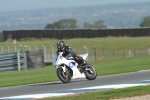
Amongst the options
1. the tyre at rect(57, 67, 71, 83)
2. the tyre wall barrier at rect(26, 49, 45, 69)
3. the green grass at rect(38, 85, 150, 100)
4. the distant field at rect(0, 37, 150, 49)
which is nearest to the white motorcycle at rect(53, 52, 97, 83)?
the tyre at rect(57, 67, 71, 83)

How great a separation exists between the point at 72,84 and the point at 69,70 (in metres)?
0.64

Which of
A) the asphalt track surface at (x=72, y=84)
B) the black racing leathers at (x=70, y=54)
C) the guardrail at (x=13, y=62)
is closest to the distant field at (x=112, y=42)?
the guardrail at (x=13, y=62)

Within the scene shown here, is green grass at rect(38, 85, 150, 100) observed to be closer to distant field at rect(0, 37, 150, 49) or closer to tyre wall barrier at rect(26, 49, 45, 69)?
tyre wall barrier at rect(26, 49, 45, 69)

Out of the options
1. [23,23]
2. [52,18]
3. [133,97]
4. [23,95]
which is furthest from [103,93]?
[52,18]

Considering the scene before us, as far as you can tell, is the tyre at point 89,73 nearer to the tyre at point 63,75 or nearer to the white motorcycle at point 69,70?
the white motorcycle at point 69,70

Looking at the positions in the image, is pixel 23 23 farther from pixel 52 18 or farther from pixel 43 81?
pixel 43 81

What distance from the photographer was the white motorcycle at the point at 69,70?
17.3 meters

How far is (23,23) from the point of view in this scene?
463 ft

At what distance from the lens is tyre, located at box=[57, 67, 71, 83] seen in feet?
57.1

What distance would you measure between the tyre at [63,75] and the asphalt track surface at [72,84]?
0.17 meters

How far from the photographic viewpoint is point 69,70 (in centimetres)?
1756

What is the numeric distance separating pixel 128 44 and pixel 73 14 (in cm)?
13451

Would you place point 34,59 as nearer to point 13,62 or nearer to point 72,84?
point 13,62

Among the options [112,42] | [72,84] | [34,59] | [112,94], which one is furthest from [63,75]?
[112,42]
